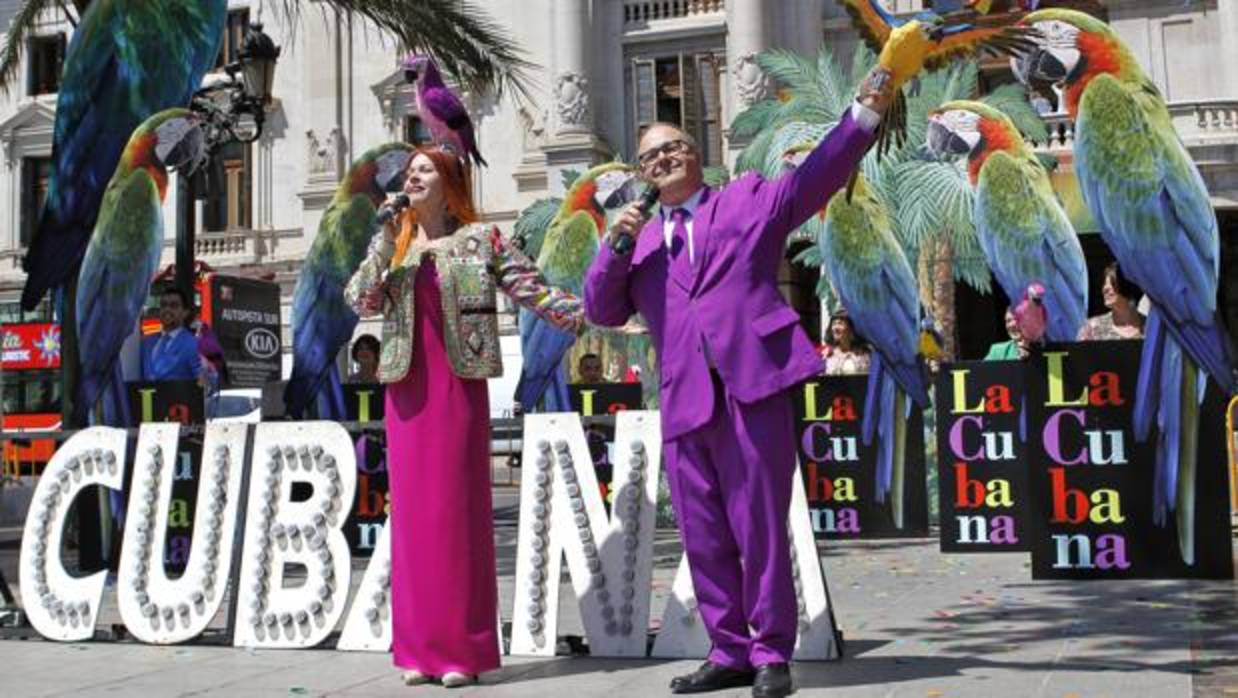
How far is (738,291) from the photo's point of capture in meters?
4.59

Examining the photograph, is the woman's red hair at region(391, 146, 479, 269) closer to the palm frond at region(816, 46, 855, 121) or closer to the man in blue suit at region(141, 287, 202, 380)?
the man in blue suit at region(141, 287, 202, 380)

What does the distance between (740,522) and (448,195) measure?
5.71ft


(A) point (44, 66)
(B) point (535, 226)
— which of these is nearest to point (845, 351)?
(B) point (535, 226)

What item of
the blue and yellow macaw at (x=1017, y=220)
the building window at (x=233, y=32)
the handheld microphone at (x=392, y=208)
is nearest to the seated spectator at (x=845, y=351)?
the blue and yellow macaw at (x=1017, y=220)

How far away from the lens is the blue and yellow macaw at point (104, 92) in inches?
376

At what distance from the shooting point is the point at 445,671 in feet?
16.3

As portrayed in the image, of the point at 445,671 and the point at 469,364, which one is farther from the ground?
the point at 469,364

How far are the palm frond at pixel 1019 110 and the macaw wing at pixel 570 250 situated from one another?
9.16 m

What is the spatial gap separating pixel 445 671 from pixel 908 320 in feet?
22.3

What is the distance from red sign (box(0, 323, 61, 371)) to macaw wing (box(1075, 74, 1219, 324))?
22755 millimetres

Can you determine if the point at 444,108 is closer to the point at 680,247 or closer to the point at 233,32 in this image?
the point at 680,247

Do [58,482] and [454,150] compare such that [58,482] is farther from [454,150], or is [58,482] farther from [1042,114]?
[1042,114]

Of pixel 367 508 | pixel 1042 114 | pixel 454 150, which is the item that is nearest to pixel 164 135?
pixel 367 508

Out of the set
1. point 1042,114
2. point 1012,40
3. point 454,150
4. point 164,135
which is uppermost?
point 1042,114
